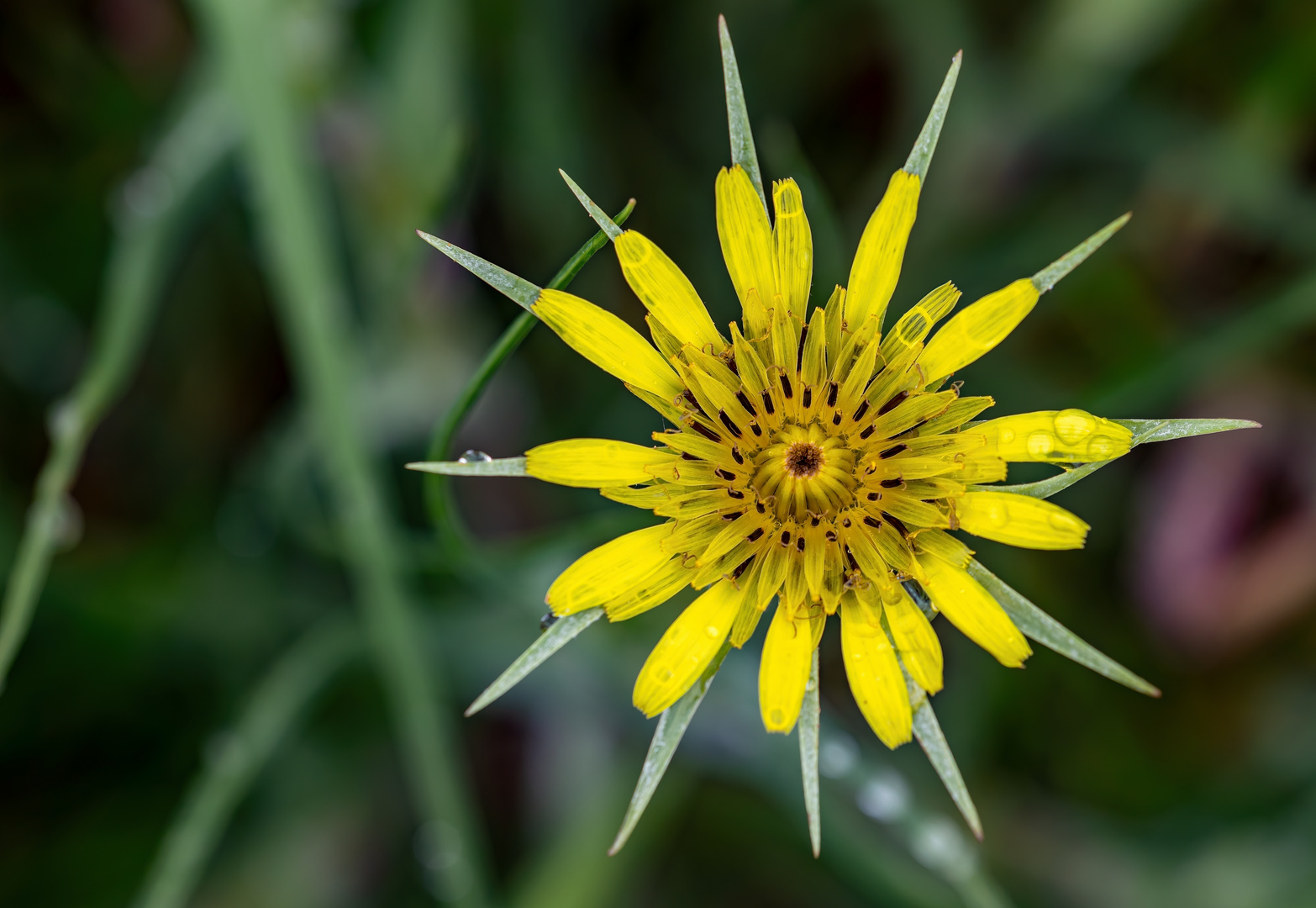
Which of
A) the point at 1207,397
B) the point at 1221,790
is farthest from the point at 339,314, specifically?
the point at 1221,790

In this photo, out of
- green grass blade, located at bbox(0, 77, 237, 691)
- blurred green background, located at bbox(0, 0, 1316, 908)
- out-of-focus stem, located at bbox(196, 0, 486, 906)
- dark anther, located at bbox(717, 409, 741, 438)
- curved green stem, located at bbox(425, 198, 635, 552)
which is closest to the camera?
curved green stem, located at bbox(425, 198, 635, 552)

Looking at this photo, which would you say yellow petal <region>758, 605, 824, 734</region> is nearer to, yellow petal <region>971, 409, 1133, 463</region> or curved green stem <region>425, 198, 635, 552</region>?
yellow petal <region>971, 409, 1133, 463</region>

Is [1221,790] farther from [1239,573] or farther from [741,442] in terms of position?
[741,442]

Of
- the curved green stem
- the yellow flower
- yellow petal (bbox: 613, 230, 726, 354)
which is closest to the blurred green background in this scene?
the curved green stem

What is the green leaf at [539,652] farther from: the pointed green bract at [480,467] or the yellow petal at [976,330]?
the yellow petal at [976,330]

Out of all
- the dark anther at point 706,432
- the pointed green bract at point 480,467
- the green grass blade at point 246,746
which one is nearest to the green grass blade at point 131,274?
the green grass blade at point 246,746

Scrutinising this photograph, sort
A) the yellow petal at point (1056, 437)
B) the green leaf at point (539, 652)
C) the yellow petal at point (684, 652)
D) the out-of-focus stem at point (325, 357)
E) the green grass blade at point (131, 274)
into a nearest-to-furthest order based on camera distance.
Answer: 1. the green leaf at point (539, 652)
2. the yellow petal at point (1056, 437)
3. the yellow petal at point (684, 652)
4. the green grass blade at point (131, 274)
5. the out-of-focus stem at point (325, 357)
